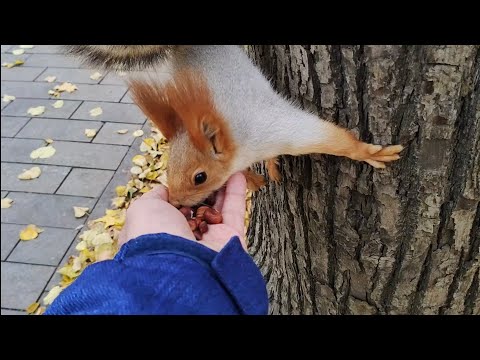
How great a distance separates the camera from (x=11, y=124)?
3121mm

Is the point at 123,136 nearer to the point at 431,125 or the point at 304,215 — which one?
the point at 304,215

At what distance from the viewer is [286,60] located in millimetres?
1036

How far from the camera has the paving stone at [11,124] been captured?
3055mm

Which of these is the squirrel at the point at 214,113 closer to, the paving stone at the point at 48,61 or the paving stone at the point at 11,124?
the paving stone at the point at 11,124

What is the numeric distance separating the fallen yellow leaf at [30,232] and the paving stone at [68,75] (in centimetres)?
128

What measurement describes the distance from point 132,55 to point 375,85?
19.0 inches

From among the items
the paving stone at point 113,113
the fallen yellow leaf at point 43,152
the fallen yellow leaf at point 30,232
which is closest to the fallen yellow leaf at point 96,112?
the paving stone at point 113,113

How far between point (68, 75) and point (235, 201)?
2.60 metres

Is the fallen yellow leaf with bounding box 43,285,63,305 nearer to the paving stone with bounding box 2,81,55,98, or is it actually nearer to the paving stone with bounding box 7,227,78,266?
the paving stone with bounding box 7,227,78,266

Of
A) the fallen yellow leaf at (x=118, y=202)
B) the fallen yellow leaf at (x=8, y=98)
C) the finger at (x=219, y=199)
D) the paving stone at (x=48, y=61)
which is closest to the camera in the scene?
the finger at (x=219, y=199)

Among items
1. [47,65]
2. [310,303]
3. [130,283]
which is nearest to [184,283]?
[130,283]

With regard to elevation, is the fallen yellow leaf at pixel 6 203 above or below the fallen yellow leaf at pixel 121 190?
below

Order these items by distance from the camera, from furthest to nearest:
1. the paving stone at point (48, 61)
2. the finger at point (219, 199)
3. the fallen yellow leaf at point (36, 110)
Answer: the paving stone at point (48, 61) → the fallen yellow leaf at point (36, 110) → the finger at point (219, 199)

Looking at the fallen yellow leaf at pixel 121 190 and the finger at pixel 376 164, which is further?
the fallen yellow leaf at pixel 121 190
